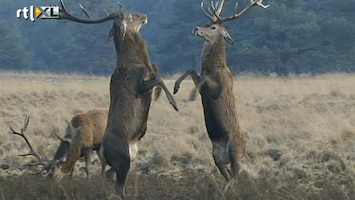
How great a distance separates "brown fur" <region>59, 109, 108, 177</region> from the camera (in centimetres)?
1051

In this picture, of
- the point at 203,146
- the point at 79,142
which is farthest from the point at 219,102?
the point at 203,146

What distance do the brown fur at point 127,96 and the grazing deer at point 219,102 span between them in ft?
1.72

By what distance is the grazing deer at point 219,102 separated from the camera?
31.7 ft

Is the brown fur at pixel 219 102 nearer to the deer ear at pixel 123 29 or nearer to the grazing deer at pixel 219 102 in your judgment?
the grazing deer at pixel 219 102

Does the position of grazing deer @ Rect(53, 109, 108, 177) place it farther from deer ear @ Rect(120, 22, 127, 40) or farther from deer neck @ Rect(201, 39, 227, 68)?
deer ear @ Rect(120, 22, 127, 40)

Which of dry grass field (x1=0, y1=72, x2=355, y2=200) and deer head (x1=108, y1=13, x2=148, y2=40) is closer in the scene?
deer head (x1=108, y1=13, x2=148, y2=40)

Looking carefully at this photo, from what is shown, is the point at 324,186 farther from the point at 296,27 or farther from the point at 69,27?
the point at 69,27

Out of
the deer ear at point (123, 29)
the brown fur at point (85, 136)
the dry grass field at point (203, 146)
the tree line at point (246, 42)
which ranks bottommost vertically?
the tree line at point (246, 42)

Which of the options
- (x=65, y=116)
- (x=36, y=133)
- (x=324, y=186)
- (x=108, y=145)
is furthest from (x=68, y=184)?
(x=65, y=116)

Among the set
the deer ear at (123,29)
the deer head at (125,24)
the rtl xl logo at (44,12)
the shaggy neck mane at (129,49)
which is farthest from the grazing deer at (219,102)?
the rtl xl logo at (44,12)

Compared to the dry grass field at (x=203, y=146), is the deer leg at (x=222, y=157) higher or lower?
higher

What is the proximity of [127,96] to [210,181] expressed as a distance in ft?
5.03

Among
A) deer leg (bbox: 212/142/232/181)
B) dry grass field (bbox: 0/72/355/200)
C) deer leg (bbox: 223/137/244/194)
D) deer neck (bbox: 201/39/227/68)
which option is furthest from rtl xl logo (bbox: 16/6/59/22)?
deer leg (bbox: 223/137/244/194)

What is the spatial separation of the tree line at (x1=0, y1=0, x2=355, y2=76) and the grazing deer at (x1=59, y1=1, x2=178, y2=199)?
104 feet
